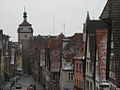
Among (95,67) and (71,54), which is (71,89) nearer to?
(71,54)

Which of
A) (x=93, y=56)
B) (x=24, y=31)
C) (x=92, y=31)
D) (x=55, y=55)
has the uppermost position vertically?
(x=24, y=31)

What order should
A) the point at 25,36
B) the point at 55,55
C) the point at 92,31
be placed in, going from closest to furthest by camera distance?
the point at 92,31 < the point at 55,55 < the point at 25,36

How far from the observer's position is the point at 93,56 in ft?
94.5

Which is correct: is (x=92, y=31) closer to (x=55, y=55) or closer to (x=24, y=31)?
(x=55, y=55)

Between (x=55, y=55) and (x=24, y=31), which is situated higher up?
(x=24, y=31)

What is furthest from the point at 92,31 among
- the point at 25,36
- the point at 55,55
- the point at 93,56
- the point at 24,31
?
the point at 25,36

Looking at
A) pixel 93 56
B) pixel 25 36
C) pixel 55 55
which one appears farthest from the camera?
pixel 25 36

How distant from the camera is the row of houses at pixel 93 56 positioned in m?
14.8

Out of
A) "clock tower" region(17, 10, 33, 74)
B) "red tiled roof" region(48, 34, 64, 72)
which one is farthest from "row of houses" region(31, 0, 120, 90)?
"clock tower" region(17, 10, 33, 74)

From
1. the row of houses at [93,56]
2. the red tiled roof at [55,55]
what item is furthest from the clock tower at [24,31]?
the red tiled roof at [55,55]

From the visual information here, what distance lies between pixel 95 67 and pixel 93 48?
1960mm

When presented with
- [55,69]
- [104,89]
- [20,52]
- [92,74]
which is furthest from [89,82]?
[20,52]

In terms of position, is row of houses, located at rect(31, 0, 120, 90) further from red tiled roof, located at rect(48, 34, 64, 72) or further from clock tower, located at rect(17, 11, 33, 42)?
clock tower, located at rect(17, 11, 33, 42)

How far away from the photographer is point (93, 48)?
29078mm
